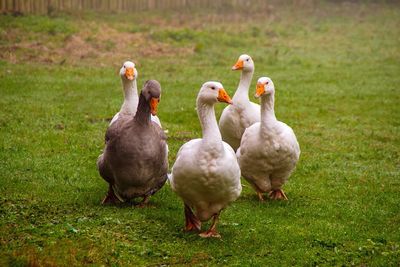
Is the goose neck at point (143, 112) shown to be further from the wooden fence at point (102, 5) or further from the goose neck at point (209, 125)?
the wooden fence at point (102, 5)

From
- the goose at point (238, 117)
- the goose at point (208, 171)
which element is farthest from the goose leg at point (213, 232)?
the goose at point (238, 117)

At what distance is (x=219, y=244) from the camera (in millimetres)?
8438

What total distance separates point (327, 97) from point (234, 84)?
2.38m

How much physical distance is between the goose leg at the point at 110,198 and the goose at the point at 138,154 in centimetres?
6

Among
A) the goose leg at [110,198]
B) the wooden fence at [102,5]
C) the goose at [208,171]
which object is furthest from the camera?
the wooden fence at [102,5]

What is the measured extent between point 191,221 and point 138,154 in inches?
45.1

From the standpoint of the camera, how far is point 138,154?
30.8 feet

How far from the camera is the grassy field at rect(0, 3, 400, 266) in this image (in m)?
8.23

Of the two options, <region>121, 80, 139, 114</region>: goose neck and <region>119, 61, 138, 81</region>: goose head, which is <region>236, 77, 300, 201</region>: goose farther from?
<region>119, 61, 138, 81</region>: goose head

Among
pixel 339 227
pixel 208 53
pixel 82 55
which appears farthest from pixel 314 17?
pixel 339 227

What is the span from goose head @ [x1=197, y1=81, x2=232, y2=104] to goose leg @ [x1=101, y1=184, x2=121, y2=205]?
6.48 ft

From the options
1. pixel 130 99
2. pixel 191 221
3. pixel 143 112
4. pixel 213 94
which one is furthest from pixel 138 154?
pixel 130 99

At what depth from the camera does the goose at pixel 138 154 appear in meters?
9.38

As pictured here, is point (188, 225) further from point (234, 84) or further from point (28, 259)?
point (234, 84)
